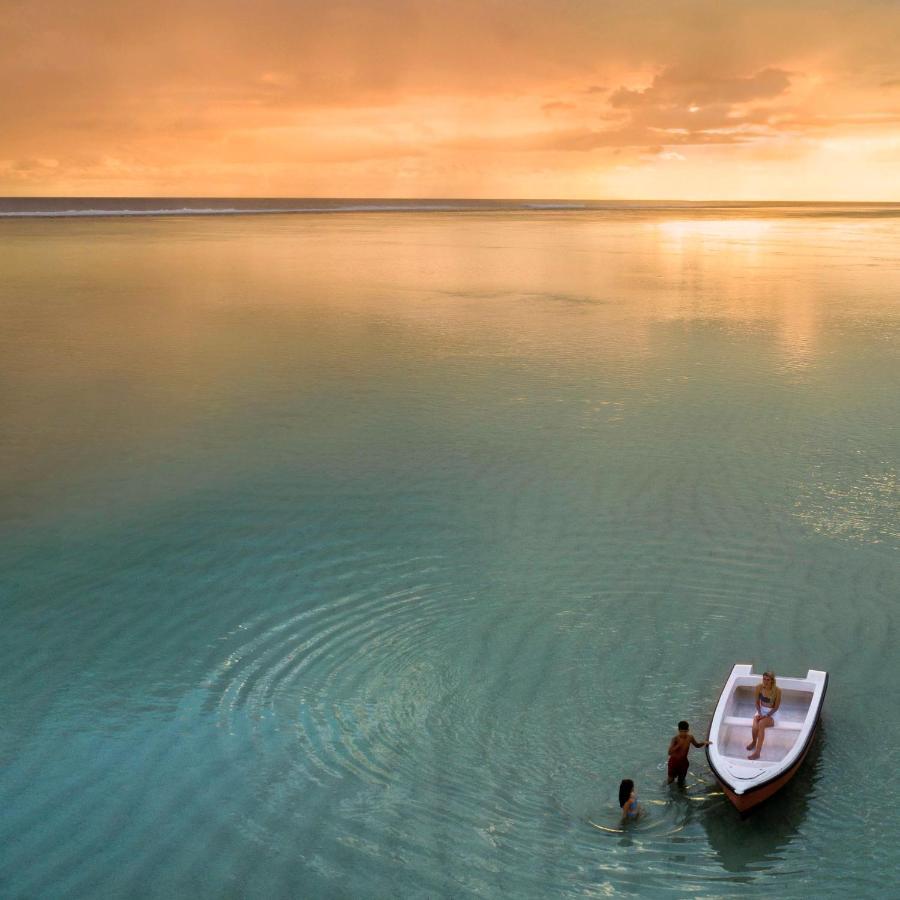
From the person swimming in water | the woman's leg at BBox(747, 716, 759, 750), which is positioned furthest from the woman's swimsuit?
the person swimming in water

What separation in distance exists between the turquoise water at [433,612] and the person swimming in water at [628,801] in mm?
184

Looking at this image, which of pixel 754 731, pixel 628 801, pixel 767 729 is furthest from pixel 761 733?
pixel 628 801

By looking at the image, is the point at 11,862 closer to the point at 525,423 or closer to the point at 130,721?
the point at 130,721

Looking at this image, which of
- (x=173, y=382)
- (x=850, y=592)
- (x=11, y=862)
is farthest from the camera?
(x=173, y=382)

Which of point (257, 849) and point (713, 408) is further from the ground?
point (713, 408)

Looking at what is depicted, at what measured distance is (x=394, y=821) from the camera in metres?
9.60

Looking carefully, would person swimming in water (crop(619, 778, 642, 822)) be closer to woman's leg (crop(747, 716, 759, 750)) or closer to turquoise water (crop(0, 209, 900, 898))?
turquoise water (crop(0, 209, 900, 898))

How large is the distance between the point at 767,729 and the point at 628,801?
6.06ft

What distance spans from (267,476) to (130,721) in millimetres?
8555

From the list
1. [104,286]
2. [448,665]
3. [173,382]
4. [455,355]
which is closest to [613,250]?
[104,286]

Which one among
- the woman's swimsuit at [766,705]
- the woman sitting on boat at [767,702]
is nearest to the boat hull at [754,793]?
the woman sitting on boat at [767,702]

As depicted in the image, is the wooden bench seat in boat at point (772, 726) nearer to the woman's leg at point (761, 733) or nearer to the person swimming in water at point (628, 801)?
the woman's leg at point (761, 733)

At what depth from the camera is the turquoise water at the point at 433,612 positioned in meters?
9.32

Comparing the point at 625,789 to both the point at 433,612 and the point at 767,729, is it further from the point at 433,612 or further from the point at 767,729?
the point at 433,612
